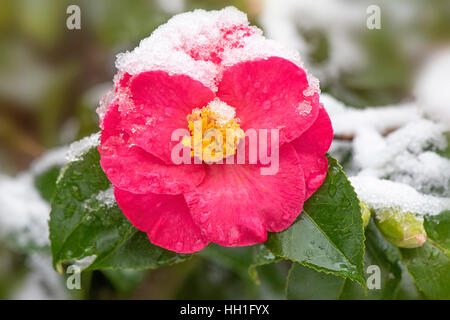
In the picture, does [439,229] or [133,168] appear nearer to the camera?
[133,168]

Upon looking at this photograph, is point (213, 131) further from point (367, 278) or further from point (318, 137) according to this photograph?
point (367, 278)

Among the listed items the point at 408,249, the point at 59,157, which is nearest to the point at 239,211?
the point at 408,249

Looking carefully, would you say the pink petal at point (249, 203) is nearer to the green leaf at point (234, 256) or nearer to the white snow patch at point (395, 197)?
the white snow patch at point (395, 197)

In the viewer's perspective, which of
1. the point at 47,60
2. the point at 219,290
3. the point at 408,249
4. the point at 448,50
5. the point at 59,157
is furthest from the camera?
the point at 47,60

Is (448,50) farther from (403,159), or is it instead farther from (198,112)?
(198,112)

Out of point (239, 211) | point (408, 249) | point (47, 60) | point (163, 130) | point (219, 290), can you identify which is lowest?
point (219, 290)

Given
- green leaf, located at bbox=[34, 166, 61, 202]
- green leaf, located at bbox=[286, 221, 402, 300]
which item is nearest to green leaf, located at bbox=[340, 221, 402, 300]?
green leaf, located at bbox=[286, 221, 402, 300]

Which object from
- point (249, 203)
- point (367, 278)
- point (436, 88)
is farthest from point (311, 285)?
point (436, 88)

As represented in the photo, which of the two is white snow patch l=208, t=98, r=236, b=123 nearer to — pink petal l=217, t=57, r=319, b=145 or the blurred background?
pink petal l=217, t=57, r=319, b=145
